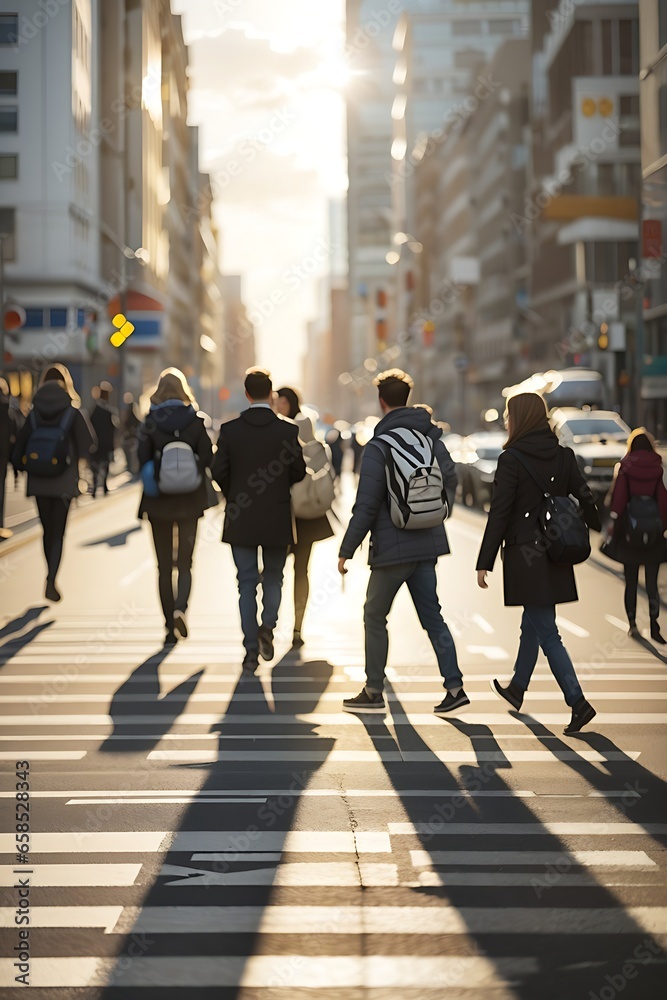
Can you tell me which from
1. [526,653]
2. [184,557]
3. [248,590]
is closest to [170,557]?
[184,557]

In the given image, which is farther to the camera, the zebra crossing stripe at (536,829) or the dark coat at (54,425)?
the dark coat at (54,425)

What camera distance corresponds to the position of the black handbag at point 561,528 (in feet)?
27.6

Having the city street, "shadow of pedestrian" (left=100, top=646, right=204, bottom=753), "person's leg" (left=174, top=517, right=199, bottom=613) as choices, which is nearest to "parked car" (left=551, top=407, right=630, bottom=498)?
"person's leg" (left=174, top=517, right=199, bottom=613)

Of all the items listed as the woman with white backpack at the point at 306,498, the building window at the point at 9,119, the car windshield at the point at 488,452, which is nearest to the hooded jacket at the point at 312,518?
the woman with white backpack at the point at 306,498

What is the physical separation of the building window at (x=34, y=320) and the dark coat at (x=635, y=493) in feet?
164

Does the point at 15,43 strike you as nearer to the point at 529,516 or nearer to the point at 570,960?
the point at 529,516

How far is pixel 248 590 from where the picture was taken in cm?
1065

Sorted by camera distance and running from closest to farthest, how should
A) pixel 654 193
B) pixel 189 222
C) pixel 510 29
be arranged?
pixel 654 193 < pixel 189 222 < pixel 510 29

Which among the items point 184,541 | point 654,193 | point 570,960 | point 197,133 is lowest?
point 570,960

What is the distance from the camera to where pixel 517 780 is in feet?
23.2

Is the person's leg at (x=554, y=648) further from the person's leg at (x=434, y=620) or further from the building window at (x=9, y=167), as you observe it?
the building window at (x=9, y=167)

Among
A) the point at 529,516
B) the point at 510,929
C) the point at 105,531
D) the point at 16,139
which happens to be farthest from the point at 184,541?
the point at 16,139

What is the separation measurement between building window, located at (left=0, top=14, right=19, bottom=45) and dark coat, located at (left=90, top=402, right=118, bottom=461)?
104ft

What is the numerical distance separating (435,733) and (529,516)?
1265 millimetres
